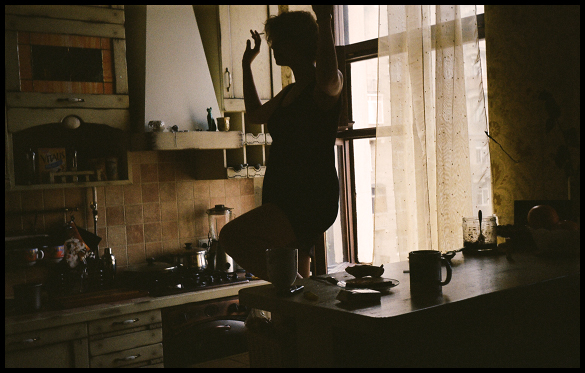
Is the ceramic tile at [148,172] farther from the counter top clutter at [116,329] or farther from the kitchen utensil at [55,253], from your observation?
the counter top clutter at [116,329]

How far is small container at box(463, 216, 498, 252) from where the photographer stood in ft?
6.52

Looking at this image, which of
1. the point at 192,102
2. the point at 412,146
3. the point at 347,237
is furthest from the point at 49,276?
the point at 412,146

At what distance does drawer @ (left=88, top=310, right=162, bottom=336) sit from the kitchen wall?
1851 millimetres

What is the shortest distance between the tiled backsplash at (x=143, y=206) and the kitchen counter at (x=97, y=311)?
0.57 metres

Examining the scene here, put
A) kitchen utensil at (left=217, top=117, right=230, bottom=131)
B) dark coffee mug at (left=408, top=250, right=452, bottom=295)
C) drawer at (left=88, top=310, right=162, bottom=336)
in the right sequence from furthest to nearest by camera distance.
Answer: kitchen utensil at (left=217, top=117, right=230, bottom=131)
drawer at (left=88, top=310, right=162, bottom=336)
dark coffee mug at (left=408, top=250, right=452, bottom=295)

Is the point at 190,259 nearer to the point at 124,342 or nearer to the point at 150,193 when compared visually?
the point at 150,193

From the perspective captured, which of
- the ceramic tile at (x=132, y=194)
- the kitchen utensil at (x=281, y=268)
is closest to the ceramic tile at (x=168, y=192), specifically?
the ceramic tile at (x=132, y=194)

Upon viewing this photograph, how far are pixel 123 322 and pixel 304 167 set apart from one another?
124 cm

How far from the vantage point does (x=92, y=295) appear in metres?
2.54

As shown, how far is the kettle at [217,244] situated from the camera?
315cm

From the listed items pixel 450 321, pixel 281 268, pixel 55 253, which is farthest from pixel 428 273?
pixel 55 253

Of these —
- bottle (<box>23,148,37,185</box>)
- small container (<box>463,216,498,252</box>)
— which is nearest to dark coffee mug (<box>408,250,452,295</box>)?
small container (<box>463,216,498,252</box>)

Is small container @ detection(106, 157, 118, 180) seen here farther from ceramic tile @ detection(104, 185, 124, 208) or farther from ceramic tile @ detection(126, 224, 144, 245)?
ceramic tile @ detection(126, 224, 144, 245)

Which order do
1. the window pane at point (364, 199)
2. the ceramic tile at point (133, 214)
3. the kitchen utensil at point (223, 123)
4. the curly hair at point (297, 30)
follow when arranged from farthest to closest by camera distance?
the window pane at point (364, 199), the ceramic tile at point (133, 214), the kitchen utensil at point (223, 123), the curly hair at point (297, 30)
